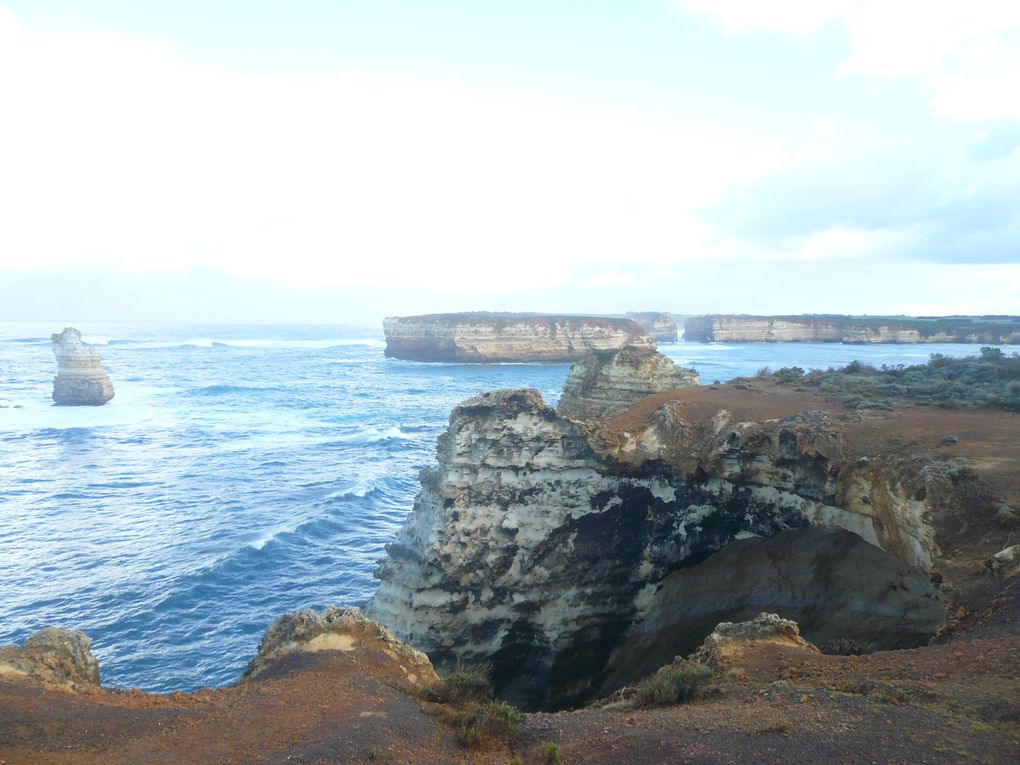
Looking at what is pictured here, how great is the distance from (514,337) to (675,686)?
85071 millimetres

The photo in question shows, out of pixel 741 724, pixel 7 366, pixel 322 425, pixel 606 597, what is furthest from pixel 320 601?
pixel 7 366

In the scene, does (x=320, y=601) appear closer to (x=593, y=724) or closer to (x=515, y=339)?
(x=593, y=724)

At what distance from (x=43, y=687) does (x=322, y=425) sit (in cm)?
3768

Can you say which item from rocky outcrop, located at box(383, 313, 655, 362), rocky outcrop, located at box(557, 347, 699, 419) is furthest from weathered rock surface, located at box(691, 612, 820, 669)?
rocky outcrop, located at box(383, 313, 655, 362)

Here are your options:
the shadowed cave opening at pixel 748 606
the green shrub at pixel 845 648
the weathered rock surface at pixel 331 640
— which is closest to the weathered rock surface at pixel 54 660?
the weathered rock surface at pixel 331 640

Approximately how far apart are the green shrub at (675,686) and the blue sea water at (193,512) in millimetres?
11878

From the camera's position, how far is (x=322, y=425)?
4609cm

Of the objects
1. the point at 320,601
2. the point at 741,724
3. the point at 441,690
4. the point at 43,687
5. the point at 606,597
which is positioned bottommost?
the point at 320,601

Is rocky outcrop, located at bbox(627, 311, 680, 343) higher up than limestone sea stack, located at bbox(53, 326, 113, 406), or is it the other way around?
rocky outcrop, located at bbox(627, 311, 680, 343)

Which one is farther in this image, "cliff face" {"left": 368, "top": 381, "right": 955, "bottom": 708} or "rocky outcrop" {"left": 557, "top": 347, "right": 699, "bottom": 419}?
"rocky outcrop" {"left": 557, "top": 347, "right": 699, "bottom": 419}

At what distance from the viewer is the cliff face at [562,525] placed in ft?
52.7

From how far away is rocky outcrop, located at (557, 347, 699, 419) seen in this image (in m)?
24.8

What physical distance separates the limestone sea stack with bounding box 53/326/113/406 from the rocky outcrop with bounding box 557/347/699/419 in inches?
1833

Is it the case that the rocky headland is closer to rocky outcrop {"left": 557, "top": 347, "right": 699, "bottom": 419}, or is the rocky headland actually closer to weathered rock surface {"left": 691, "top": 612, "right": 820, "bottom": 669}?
weathered rock surface {"left": 691, "top": 612, "right": 820, "bottom": 669}
